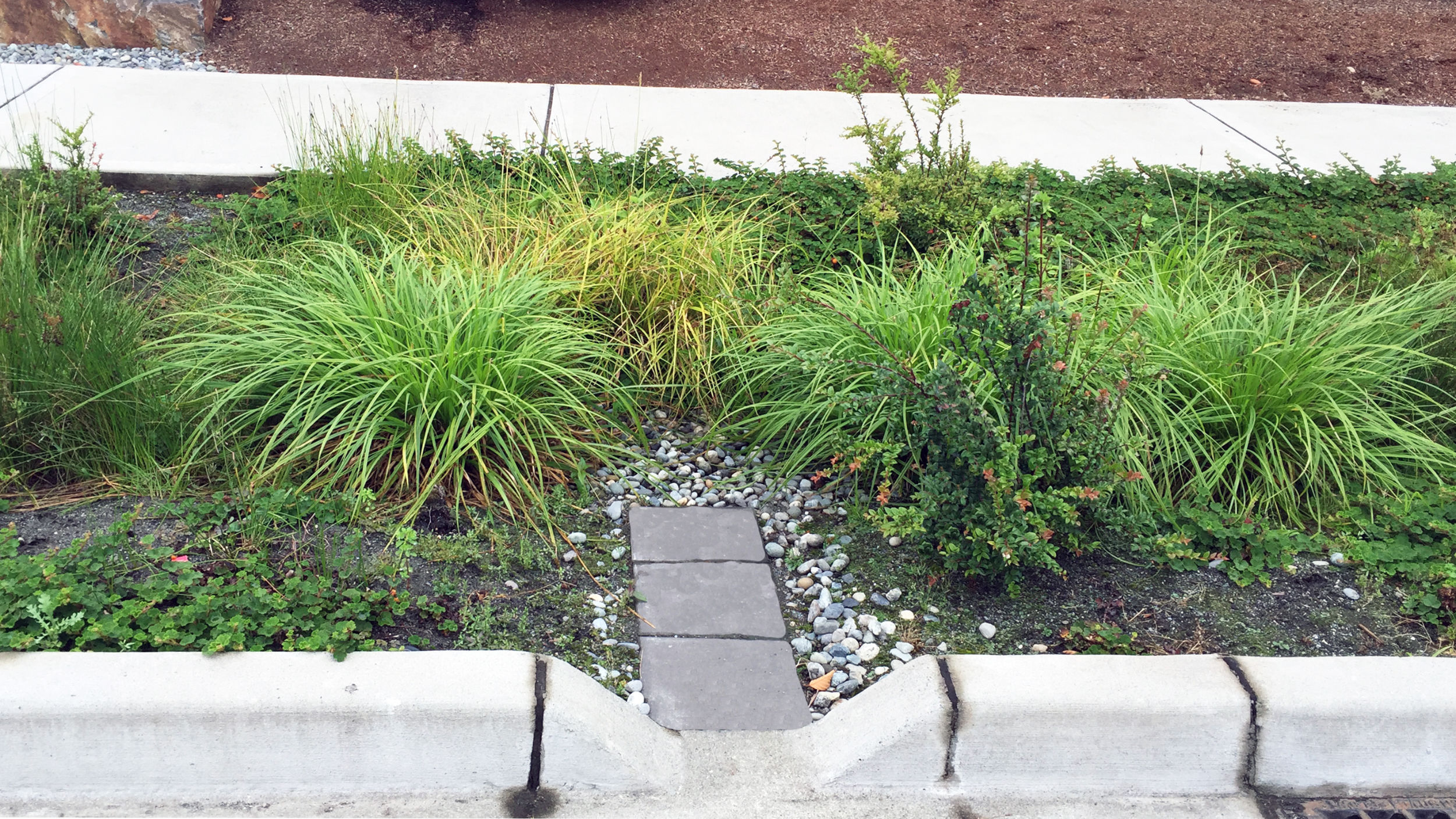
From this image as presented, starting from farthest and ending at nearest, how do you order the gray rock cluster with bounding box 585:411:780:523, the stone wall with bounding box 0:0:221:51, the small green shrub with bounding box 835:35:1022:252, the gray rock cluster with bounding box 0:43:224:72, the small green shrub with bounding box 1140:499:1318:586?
the stone wall with bounding box 0:0:221:51, the gray rock cluster with bounding box 0:43:224:72, the small green shrub with bounding box 835:35:1022:252, the gray rock cluster with bounding box 585:411:780:523, the small green shrub with bounding box 1140:499:1318:586

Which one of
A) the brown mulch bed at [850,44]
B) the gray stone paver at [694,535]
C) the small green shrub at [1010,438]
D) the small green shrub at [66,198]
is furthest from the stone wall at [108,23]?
the small green shrub at [1010,438]

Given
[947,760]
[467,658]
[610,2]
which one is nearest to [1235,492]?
[947,760]

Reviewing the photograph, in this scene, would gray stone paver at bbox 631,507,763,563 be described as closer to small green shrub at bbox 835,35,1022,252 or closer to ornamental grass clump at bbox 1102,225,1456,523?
ornamental grass clump at bbox 1102,225,1456,523

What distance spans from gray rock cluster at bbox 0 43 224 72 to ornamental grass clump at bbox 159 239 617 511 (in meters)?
4.20

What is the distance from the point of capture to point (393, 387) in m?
3.19

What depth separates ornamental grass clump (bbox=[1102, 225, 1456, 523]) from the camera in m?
3.27

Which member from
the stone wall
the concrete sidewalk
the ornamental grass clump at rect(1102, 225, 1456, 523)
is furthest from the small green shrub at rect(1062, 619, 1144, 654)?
the stone wall

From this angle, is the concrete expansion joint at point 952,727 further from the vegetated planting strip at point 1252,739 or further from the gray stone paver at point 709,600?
the vegetated planting strip at point 1252,739

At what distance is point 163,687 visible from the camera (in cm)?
233

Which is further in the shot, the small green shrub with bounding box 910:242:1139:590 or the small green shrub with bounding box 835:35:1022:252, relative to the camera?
the small green shrub with bounding box 835:35:1022:252

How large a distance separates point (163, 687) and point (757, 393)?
2.12 m

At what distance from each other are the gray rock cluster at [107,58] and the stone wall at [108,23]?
0.19ft

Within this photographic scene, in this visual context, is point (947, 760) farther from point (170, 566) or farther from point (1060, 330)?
point (170, 566)

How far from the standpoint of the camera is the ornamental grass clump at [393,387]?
316cm
